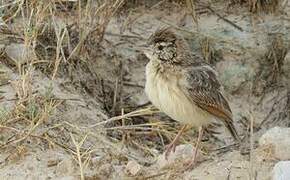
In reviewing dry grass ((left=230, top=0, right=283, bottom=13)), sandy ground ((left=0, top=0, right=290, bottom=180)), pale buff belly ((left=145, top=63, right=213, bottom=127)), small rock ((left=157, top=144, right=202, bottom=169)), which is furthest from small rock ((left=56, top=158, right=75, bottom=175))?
dry grass ((left=230, top=0, right=283, bottom=13))

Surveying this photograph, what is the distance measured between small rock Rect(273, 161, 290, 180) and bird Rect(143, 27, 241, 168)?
0.79 metres

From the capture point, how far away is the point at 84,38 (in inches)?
285

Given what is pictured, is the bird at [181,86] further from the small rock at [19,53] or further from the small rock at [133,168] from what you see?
the small rock at [19,53]

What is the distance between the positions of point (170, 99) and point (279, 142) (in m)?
0.83

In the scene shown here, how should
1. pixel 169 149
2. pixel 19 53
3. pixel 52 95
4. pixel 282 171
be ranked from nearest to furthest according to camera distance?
pixel 282 171 < pixel 169 149 < pixel 52 95 < pixel 19 53

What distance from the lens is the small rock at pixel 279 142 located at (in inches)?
225

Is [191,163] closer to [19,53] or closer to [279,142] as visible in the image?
[279,142]

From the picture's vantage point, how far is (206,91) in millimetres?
6262

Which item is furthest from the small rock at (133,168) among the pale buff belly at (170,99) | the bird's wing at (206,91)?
the bird's wing at (206,91)

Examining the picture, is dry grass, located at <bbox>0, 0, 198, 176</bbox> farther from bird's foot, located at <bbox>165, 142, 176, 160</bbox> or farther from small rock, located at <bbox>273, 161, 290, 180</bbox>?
small rock, located at <bbox>273, 161, 290, 180</bbox>

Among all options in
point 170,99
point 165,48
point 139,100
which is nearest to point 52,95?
point 165,48

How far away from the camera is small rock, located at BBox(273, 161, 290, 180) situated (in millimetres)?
5117

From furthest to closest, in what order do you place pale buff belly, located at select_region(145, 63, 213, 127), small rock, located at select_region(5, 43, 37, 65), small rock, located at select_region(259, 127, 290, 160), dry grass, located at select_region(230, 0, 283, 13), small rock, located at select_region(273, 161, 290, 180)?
dry grass, located at select_region(230, 0, 283, 13), small rock, located at select_region(5, 43, 37, 65), pale buff belly, located at select_region(145, 63, 213, 127), small rock, located at select_region(259, 127, 290, 160), small rock, located at select_region(273, 161, 290, 180)

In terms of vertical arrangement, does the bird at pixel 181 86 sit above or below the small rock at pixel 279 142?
above
